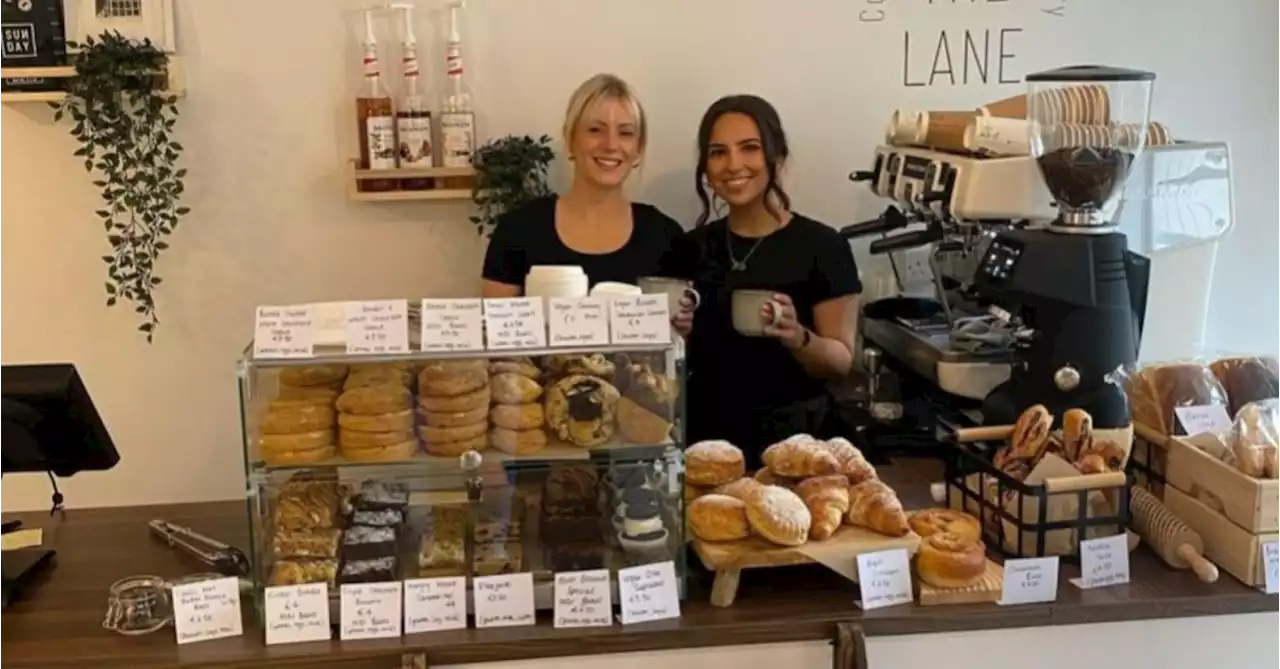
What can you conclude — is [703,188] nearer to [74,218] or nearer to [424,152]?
[424,152]

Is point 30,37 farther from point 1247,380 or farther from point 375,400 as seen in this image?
point 1247,380

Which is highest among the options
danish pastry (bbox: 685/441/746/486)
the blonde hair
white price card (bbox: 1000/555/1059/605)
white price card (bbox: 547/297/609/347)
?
the blonde hair

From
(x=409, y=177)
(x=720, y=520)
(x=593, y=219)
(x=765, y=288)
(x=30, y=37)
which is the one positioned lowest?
(x=720, y=520)

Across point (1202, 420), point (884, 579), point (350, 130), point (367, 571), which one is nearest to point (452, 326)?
point (367, 571)

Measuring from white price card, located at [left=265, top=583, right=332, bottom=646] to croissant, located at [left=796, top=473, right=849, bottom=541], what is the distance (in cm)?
67

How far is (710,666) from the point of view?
1.61 metres

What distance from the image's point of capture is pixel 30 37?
107 inches

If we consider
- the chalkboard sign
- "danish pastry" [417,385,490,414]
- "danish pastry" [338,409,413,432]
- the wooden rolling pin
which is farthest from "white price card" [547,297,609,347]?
the chalkboard sign

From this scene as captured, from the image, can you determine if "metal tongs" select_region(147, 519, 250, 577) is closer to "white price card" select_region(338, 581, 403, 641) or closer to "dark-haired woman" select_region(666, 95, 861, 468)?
"white price card" select_region(338, 581, 403, 641)

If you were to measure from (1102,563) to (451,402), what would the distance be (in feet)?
3.14

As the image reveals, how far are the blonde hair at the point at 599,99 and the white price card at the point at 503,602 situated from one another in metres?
1.32

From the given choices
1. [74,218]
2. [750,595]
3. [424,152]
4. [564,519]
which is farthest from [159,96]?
[750,595]

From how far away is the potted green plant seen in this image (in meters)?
2.78

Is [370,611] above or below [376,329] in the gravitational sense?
below
